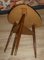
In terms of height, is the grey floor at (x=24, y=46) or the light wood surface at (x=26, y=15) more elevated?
the light wood surface at (x=26, y=15)

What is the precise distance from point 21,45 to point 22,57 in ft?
0.64

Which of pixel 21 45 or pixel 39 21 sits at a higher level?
pixel 39 21

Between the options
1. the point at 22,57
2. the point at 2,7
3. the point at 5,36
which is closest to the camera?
the point at 22,57

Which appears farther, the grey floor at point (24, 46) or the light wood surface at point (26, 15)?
the grey floor at point (24, 46)

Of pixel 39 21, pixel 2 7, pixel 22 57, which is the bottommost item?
pixel 22 57

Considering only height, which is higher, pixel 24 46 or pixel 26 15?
pixel 26 15

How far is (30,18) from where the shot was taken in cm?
160

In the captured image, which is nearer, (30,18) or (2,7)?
(30,18)

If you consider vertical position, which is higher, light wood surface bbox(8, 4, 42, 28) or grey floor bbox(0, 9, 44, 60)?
light wood surface bbox(8, 4, 42, 28)

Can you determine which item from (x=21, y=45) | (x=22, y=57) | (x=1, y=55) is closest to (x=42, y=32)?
(x=21, y=45)

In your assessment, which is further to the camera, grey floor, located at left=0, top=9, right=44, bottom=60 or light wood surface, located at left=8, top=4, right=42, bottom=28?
grey floor, located at left=0, top=9, right=44, bottom=60

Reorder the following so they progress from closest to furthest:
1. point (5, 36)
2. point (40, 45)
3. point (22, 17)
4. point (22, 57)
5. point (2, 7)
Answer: point (22, 17) < point (22, 57) < point (40, 45) < point (5, 36) < point (2, 7)

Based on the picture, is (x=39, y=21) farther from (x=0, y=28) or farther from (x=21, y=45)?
(x=0, y=28)

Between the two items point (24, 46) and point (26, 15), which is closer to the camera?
point (26, 15)
